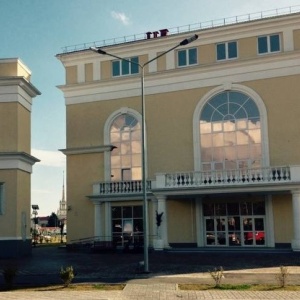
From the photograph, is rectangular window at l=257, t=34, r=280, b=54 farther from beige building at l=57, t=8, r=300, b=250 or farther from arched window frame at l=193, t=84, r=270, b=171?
arched window frame at l=193, t=84, r=270, b=171

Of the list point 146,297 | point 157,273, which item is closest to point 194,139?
point 157,273

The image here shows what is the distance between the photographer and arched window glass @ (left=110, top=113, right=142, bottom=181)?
33531mm

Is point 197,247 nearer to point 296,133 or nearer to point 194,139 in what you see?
point 194,139

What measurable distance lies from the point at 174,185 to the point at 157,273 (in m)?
11.4

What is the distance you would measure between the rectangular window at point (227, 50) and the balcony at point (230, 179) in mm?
7780

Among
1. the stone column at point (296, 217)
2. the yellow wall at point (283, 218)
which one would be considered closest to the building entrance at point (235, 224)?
the yellow wall at point (283, 218)

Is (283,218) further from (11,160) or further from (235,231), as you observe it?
(11,160)

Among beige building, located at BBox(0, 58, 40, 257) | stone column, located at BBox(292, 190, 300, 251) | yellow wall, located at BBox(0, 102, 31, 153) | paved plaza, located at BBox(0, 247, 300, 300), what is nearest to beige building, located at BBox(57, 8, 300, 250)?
stone column, located at BBox(292, 190, 300, 251)

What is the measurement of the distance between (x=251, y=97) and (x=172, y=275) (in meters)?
16.0

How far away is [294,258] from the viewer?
2436 centimetres

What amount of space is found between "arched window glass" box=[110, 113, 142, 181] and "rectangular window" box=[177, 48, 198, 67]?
497 centimetres

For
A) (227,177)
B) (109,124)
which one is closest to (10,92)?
(109,124)

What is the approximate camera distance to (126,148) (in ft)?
111

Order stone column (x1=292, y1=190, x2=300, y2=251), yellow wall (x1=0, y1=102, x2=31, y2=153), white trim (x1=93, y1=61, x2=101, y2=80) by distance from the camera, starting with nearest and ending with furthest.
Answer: stone column (x1=292, y1=190, x2=300, y2=251)
yellow wall (x1=0, y1=102, x2=31, y2=153)
white trim (x1=93, y1=61, x2=101, y2=80)
